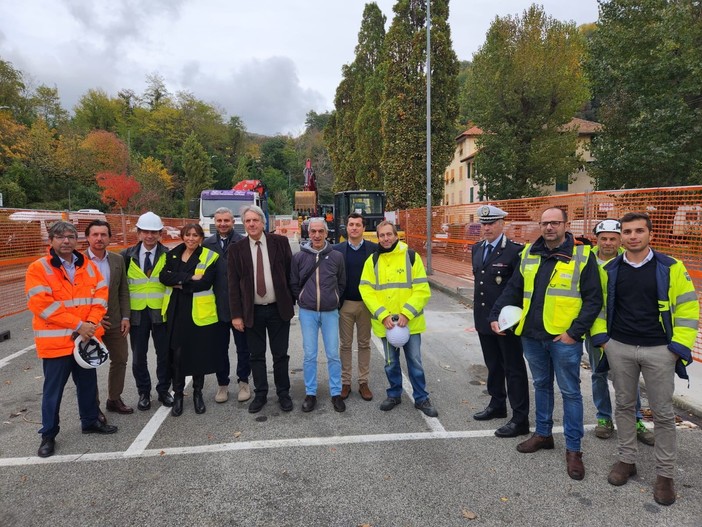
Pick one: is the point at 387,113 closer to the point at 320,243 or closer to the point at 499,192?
the point at 499,192

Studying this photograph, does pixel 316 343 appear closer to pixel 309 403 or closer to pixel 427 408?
pixel 309 403

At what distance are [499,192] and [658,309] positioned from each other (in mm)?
23196

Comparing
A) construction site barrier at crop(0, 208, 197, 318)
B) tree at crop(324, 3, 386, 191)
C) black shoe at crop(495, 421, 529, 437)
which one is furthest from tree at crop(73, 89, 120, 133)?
black shoe at crop(495, 421, 529, 437)

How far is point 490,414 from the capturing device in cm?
413

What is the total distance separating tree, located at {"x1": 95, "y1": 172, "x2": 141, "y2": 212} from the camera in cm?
3784

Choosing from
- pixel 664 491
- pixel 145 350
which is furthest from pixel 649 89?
pixel 145 350

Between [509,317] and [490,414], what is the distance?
116cm

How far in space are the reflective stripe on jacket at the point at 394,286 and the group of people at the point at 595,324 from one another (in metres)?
0.58

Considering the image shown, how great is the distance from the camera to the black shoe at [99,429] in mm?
3887

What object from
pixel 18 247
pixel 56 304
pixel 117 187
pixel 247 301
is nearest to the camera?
pixel 56 304

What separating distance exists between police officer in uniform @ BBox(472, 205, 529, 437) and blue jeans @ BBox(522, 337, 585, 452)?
0.95ft

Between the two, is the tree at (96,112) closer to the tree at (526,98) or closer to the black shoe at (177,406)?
the tree at (526,98)

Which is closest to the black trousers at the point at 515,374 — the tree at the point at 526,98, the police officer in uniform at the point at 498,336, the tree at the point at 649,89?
the police officer in uniform at the point at 498,336

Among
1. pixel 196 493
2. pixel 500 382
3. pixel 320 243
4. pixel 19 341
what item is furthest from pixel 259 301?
pixel 19 341
